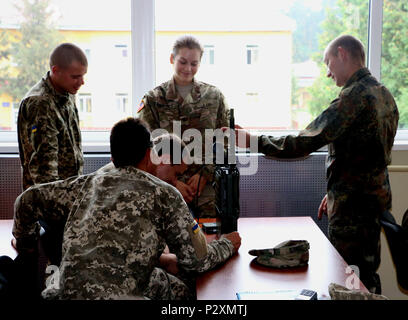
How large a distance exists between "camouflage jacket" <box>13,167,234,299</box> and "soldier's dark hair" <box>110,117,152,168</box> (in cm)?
4

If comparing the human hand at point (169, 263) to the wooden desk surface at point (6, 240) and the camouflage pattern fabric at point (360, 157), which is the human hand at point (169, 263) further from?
the camouflage pattern fabric at point (360, 157)

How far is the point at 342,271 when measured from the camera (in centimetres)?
182

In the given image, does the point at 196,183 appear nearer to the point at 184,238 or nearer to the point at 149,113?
the point at 149,113

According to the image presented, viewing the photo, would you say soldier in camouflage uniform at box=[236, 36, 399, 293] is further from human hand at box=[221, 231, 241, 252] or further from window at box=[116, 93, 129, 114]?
window at box=[116, 93, 129, 114]

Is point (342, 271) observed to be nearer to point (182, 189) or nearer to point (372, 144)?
point (372, 144)

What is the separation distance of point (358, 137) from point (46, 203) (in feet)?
5.42

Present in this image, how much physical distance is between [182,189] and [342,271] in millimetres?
1190

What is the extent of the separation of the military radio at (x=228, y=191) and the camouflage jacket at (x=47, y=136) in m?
0.86

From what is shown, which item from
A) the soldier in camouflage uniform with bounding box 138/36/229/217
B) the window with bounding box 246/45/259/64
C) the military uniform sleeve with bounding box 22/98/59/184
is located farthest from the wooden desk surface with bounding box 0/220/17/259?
the window with bounding box 246/45/259/64

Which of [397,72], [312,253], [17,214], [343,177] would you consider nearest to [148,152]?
[17,214]

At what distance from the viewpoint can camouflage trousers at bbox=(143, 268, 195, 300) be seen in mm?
1896

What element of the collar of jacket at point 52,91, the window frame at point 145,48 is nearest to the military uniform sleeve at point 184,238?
the collar of jacket at point 52,91

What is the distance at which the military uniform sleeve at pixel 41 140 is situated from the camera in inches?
95.3

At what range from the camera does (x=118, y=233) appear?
1659mm
